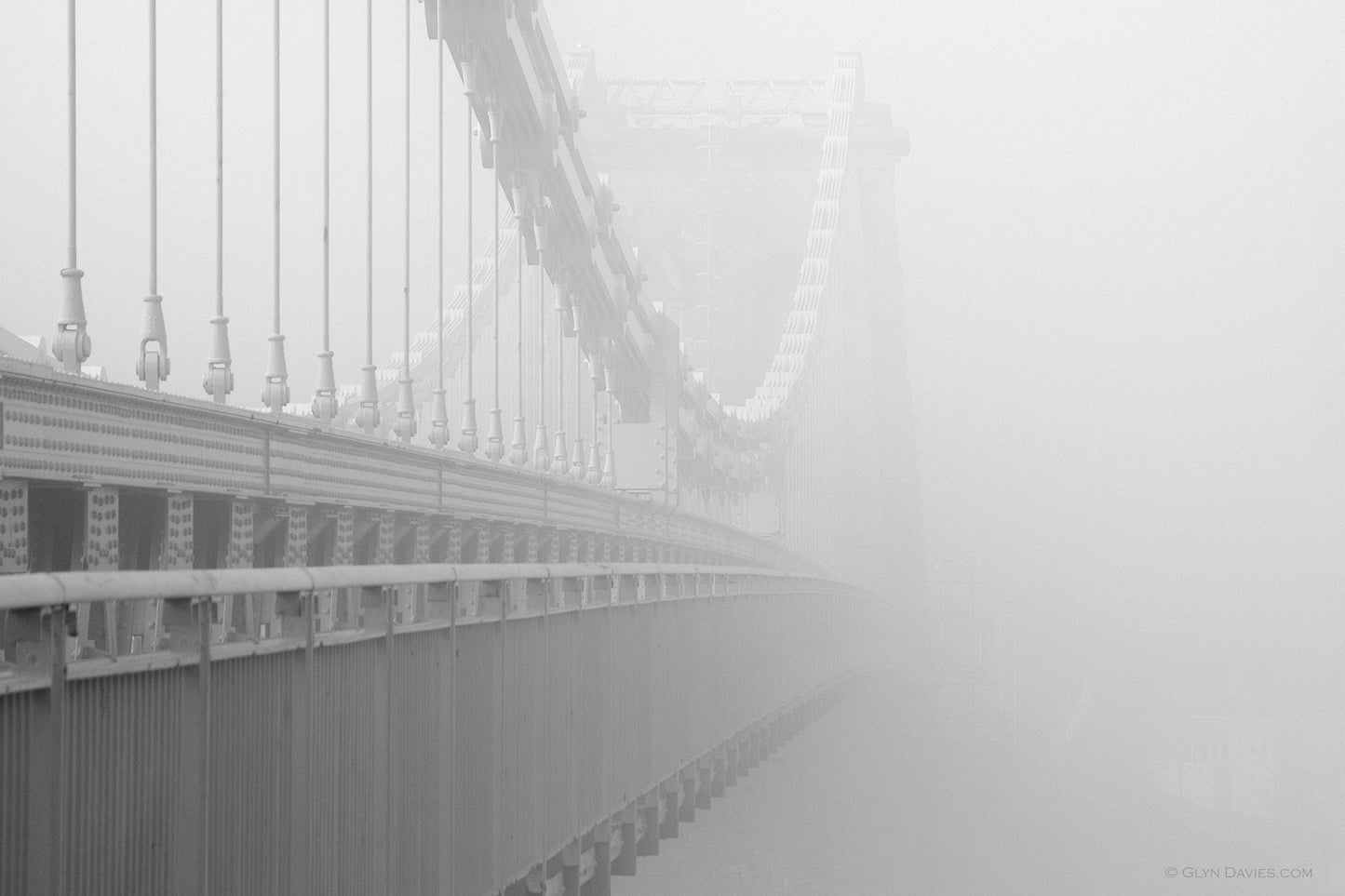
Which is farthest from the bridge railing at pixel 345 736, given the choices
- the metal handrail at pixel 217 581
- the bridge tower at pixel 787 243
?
the bridge tower at pixel 787 243

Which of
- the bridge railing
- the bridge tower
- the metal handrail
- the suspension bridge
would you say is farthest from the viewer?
the bridge tower

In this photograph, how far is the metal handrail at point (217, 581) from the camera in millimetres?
3803

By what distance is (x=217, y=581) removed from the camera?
189 inches

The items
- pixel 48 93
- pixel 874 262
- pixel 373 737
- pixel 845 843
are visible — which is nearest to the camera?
pixel 373 737

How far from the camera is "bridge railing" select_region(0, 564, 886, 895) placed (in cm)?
411

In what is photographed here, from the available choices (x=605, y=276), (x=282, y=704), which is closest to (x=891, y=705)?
(x=605, y=276)

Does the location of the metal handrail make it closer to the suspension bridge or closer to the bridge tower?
the suspension bridge

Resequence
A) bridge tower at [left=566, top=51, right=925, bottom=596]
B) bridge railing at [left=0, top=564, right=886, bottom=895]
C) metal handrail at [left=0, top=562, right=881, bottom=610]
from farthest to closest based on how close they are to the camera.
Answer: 1. bridge tower at [left=566, top=51, right=925, bottom=596]
2. bridge railing at [left=0, top=564, right=886, bottom=895]
3. metal handrail at [left=0, top=562, right=881, bottom=610]

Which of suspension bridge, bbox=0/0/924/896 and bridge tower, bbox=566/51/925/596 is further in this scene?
bridge tower, bbox=566/51/925/596

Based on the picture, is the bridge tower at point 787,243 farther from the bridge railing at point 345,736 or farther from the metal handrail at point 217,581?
the metal handrail at point 217,581

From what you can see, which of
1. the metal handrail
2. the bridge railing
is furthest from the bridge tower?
the metal handrail

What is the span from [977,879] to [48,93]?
20773 millimetres

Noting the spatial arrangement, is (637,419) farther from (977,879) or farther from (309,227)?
(309,227)

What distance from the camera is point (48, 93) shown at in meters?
9.08
